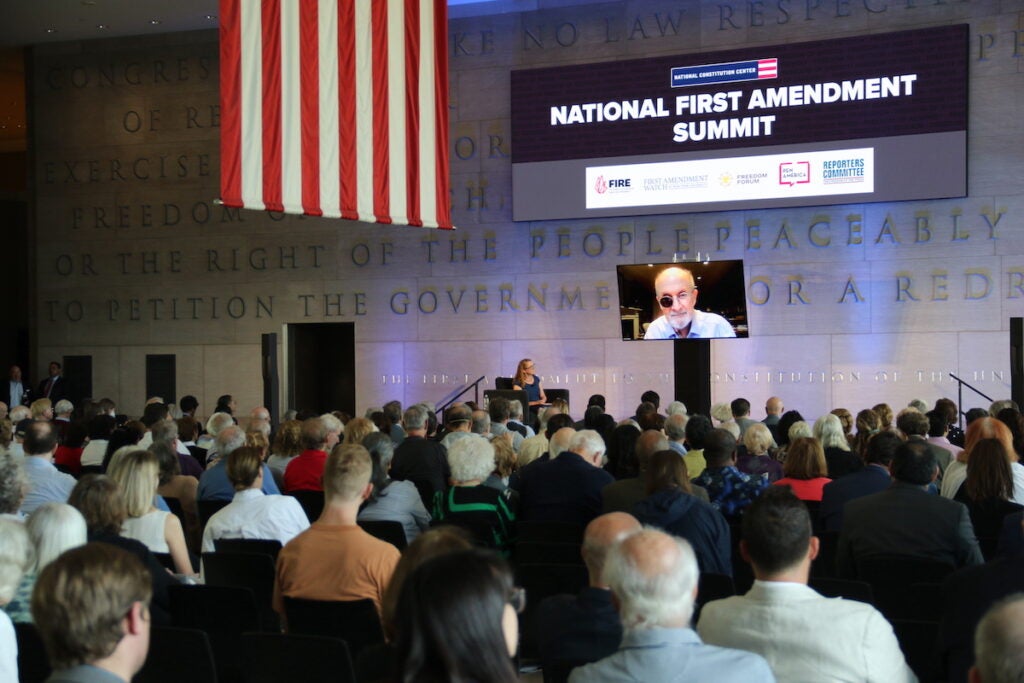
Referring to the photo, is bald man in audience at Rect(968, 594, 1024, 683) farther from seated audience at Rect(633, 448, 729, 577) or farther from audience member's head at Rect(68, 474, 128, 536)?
audience member's head at Rect(68, 474, 128, 536)

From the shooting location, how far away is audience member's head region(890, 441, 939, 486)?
4.67 meters

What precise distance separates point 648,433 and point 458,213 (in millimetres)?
10404

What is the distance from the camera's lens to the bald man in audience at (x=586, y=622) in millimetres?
3139

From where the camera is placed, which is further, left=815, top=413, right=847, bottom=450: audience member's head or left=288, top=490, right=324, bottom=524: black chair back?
left=815, top=413, right=847, bottom=450: audience member's head

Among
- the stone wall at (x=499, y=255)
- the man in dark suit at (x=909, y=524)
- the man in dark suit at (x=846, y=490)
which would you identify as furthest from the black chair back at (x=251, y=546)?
the stone wall at (x=499, y=255)

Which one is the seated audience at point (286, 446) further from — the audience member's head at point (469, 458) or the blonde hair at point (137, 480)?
the blonde hair at point (137, 480)

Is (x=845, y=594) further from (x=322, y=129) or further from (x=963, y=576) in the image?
(x=322, y=129)

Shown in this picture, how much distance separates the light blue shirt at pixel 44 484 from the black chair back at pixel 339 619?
2596mm

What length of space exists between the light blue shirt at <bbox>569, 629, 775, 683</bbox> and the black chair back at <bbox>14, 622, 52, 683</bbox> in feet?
6.22

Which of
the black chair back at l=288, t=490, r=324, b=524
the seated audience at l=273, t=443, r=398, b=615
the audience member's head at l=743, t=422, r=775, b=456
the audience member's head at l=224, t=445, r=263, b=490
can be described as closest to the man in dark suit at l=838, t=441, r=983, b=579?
the seated audience at l=273, t=443, r=398, b=615

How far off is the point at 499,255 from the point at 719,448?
1036 centimetres

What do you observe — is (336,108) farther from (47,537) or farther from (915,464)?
(47,537)

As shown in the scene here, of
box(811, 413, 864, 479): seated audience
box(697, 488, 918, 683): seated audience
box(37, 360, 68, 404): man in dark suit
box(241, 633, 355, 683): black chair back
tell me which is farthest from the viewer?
box(37, 360, 68, 404): man in dark suit

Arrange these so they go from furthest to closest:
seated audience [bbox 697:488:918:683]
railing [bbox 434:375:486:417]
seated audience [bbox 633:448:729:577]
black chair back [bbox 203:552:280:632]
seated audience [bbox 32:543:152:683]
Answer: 1. railing [bbox 434:375:486:417]
2. seated audience [bbox 633:448:729:577]
3. black chair back [bbox 203:552:280:632]
4. seated audience [bbox 697:488:918:683]
5. seated audience [bbox 32:543:152:683]
